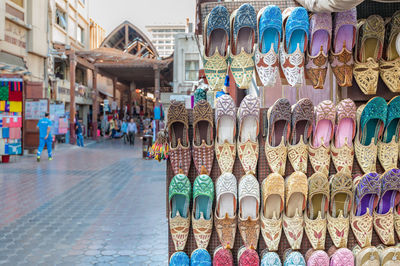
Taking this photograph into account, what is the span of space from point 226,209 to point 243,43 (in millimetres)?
1119

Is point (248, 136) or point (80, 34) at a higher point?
point (80, 34)

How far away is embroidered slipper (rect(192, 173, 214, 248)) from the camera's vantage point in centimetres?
217

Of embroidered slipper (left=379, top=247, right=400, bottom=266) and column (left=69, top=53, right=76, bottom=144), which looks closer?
embroidered slipper (left=379, top=247, right=400, bottom=266)

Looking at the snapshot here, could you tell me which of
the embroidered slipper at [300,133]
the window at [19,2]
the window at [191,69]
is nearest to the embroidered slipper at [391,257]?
the embroidered slipper at [300,133]

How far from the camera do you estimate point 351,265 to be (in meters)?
2.15

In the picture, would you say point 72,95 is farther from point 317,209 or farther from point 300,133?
point 317,209

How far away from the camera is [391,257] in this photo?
2156mm

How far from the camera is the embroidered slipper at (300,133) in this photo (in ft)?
7.00

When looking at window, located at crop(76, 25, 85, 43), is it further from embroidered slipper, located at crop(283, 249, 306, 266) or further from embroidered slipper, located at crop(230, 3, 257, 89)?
embroidered slipper, located at crop(283, 249, 306, 266)


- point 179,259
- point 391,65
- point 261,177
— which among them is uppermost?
point 391,65

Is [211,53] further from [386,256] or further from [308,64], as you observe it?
[386,256]

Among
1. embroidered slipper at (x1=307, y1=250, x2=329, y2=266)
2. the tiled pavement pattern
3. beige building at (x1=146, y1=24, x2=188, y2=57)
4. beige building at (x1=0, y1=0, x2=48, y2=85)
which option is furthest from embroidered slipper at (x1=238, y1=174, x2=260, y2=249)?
beige building at (x1=146, y1=24, x2=188, y2=57)

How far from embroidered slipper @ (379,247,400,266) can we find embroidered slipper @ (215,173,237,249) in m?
0.98

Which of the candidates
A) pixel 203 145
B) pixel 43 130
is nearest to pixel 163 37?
pixel 43 130
